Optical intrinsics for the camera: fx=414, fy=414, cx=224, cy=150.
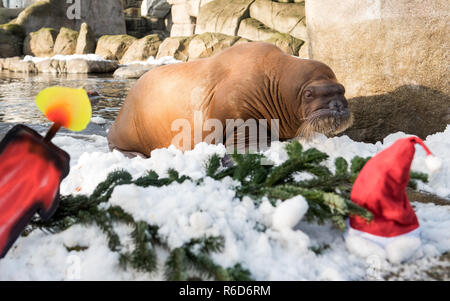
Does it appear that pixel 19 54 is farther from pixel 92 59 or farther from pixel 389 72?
pixel 389 72

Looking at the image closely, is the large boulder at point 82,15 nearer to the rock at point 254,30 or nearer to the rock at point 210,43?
the rock at point 254,30

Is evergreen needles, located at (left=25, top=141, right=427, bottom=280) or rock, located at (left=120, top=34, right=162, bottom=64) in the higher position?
evergreen needles, located at (left=25, top=141, right=427, bottom=280)

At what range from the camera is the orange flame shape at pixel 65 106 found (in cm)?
137

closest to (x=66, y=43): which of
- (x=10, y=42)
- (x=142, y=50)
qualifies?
(x=10, y=42)

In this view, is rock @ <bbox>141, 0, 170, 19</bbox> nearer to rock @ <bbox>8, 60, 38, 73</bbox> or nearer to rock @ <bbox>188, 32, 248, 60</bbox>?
rock @ <bbox>8, 60, 38, 73</bbox>

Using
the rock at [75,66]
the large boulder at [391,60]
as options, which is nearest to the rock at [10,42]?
the rock at [75,66]

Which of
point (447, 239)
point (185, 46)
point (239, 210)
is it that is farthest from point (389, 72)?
point (185, 46)

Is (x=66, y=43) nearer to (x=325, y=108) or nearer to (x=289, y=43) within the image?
(x=289, y=43)

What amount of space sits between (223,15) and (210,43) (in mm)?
3970

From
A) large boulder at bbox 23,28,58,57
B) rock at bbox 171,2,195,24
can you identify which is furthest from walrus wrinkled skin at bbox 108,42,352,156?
rock at bbox 171,2,195,24

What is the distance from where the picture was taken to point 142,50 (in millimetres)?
18203

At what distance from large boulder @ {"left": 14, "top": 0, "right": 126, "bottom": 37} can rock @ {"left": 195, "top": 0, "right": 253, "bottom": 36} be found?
630cm

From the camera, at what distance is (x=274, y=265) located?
1318 mm

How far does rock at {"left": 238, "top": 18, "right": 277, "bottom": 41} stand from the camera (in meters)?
17.5
